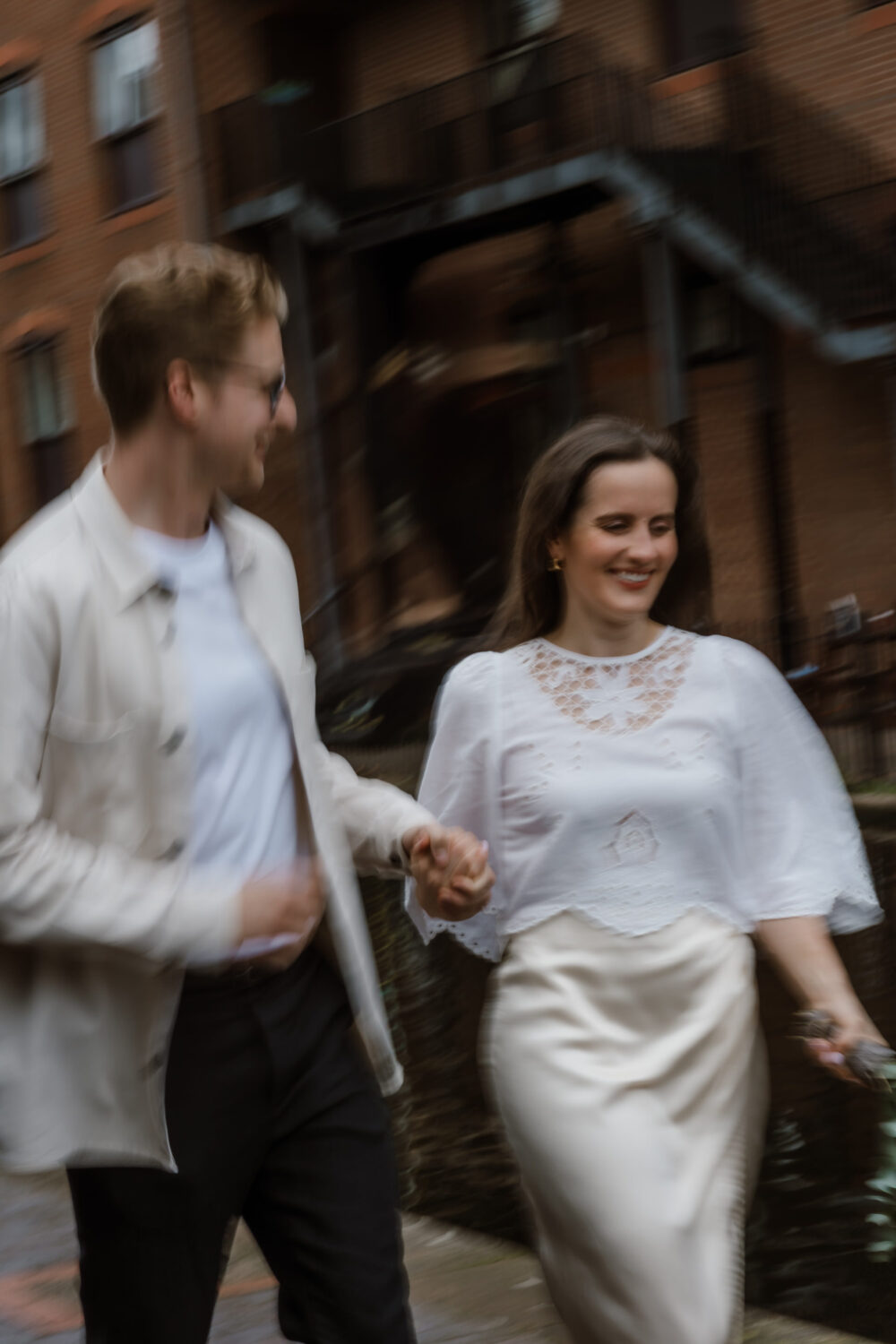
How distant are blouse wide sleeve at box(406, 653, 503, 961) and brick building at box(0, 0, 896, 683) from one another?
1091 cm

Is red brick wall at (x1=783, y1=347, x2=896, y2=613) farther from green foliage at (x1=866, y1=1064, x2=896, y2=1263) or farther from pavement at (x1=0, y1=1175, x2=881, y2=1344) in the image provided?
pavement at (x1=0, y1=1175, x2=881, y2=1344)

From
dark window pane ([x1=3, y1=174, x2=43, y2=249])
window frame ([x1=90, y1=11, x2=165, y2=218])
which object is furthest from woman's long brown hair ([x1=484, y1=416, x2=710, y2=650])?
dark window pane ([x1=3, y1=174, x2=43, y2=249])

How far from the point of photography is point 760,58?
15.0m

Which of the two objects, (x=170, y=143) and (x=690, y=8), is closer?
(x=690, y=8)

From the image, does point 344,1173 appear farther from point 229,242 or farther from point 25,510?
point 25,510

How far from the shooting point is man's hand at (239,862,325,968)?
2354 mm

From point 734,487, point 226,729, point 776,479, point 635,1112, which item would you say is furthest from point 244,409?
point 734,487

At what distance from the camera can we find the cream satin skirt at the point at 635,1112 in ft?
9.29

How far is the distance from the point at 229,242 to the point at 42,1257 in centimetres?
1504

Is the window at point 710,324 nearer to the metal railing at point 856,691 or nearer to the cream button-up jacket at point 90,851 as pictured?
the metal railing at point 856,691

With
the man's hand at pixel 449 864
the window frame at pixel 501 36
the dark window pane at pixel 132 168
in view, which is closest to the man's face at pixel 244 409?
the man's hand at pixel 449 864

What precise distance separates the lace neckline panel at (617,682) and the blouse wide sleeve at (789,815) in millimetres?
104

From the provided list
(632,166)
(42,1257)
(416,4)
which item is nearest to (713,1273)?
(42,1257)

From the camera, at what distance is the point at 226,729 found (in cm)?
247
